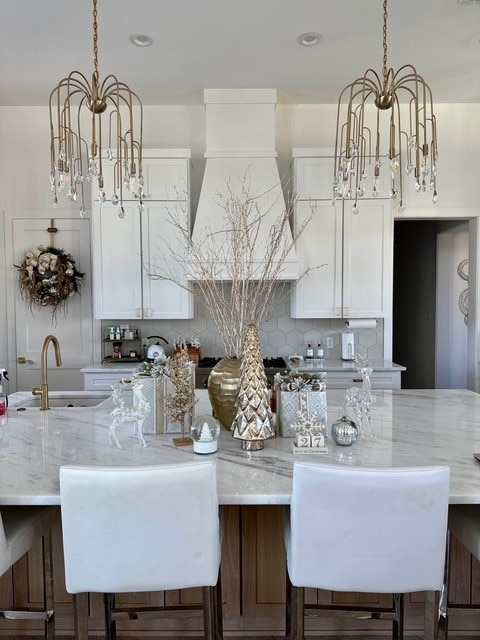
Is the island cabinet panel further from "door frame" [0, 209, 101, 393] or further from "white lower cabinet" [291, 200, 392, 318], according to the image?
"door frame" [0, 209, 101, 393]

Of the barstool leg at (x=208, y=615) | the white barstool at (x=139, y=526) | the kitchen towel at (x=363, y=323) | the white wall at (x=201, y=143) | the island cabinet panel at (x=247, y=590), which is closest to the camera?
the white barstool at (x=139, y=526)

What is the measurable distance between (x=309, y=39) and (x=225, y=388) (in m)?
2.68

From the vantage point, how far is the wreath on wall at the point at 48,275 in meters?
3.90

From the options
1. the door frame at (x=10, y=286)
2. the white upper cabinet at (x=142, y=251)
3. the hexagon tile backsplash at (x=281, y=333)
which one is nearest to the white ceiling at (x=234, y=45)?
the white upper cabinet at (x=142, y=251)

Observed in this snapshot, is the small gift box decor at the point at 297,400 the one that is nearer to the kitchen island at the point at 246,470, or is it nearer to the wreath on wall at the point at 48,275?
the kitchen island at the point at 246,470

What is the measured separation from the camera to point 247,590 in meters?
1.74

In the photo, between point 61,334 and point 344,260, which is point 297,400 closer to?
point 344,260

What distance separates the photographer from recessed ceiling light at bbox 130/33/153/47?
293cm

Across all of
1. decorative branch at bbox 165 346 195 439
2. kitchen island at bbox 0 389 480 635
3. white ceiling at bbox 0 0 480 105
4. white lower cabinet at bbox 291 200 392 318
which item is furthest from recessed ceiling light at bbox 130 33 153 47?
kitchen island at bbox 0 389 480 635

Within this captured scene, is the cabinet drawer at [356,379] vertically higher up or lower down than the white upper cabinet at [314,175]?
lower down

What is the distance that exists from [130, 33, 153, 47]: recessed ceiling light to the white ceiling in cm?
4

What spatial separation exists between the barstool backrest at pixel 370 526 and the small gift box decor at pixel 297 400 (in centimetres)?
52

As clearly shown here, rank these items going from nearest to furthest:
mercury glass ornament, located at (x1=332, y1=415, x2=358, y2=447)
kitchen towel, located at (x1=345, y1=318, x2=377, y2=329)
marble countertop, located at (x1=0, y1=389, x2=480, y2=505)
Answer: marble countertop, located at (x1=0, y1=389, x2=480, y2=505), mercury glass ornament, located at (x1=332, y1=415, x2=358, y2=447), kitchen towel, located at (x1=345, y1=318, x2=377, y2=329)

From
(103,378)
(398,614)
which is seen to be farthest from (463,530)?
(103,378)
